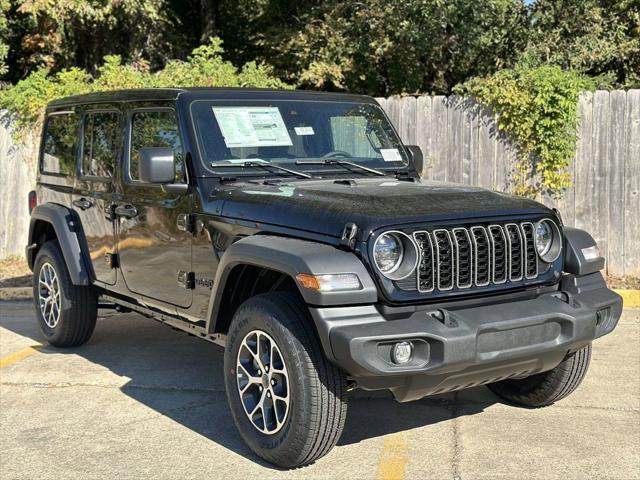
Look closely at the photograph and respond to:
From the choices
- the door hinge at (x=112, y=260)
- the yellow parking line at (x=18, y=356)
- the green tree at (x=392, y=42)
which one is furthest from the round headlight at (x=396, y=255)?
the green tree at (x=392, y=42)

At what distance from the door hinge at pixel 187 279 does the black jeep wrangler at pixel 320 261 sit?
1cm

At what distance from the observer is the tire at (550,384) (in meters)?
Result: 5.10

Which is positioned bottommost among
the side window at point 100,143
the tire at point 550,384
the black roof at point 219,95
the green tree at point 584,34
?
the tire at point 550,384

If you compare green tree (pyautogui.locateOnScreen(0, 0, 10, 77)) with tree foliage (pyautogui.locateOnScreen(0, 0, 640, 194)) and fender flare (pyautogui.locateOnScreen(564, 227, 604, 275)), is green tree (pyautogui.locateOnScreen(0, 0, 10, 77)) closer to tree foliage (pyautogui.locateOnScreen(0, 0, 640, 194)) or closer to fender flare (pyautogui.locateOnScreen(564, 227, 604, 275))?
tree foliage (pyautogui.locateOnScreen(0, 0, 640, 194))

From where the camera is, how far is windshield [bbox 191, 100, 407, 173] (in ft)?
17.4

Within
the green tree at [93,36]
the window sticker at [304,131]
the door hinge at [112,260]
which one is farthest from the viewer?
the green tree at [93,36]

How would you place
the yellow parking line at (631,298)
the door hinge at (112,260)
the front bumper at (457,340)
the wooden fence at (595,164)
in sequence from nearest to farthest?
1. the front bumper at (457,340)
2. the door hinge at (112,260)
3. the yellow parking line at (631,298)
4. the wooden fence at (595,164)

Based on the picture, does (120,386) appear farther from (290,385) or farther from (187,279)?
(290,385)

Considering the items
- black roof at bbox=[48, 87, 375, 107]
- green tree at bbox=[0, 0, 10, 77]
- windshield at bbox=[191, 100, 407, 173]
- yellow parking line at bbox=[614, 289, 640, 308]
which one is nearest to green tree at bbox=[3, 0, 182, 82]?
green tree at bbox=[0, 0, 10, 77]

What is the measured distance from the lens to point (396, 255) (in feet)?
13.6

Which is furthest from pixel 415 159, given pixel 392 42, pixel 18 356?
pixel 392 42

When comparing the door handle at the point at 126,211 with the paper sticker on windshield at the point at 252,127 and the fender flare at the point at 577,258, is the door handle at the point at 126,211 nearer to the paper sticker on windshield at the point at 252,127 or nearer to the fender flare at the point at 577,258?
the paper sticker on windshield at the point at 252,127

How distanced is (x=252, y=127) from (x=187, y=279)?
3.49 feet

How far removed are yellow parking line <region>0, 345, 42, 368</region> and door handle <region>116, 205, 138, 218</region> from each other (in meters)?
1.74
